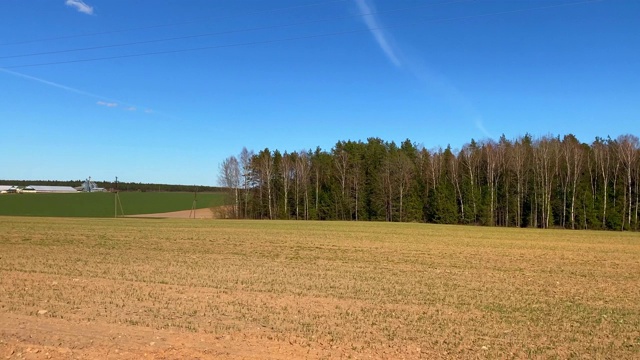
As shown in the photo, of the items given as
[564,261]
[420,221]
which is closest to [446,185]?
[420,221]

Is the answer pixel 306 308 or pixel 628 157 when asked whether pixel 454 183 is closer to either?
pixel 628 157

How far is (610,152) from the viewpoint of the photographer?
228ft

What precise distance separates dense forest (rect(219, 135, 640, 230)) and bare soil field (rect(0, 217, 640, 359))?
5465 centimetres

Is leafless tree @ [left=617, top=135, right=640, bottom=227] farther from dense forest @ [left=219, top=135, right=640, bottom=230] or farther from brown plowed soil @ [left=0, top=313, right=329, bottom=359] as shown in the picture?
brown plowed soil @ [left=0, top=313, right=329, bottom=359]

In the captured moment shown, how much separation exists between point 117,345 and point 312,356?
10.0ft

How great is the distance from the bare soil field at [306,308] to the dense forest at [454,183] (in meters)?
54.7

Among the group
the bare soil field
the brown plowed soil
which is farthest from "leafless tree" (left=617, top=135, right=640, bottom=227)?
the brown plowed soil

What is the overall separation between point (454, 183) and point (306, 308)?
70.5 meters

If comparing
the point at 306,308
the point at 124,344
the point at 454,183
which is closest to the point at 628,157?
the point at 454,183

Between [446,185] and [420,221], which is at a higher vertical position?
[446,185]

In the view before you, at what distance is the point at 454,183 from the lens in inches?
3034

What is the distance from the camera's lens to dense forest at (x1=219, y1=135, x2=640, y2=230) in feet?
222

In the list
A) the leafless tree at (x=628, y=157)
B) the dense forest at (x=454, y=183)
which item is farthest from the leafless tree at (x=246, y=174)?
the leafless tree at (x=628, y=157)

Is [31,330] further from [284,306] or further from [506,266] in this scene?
[506,266]
